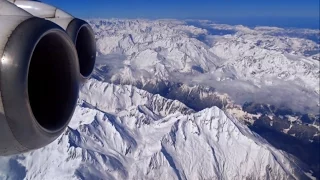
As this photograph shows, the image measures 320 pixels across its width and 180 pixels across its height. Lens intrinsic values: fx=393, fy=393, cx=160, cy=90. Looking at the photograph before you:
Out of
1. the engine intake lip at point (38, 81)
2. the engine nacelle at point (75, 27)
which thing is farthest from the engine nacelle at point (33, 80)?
the engine nacelle at point (75, 27)

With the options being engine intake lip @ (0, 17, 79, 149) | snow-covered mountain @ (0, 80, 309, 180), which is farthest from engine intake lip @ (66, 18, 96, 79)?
snow-covered mountain @ (0, 80, 309, 180)

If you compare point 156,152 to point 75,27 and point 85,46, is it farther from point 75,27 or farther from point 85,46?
point 75,27

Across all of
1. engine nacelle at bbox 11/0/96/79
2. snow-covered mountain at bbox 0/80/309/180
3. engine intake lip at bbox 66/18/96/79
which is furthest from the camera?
snow-covered mountain at bbox 0/80/309/180

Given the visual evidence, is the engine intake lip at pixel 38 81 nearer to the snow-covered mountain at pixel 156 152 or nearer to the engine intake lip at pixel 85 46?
the engine intake lip at pixel 85 46

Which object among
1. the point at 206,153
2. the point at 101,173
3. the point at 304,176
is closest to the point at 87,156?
the point at 101,173

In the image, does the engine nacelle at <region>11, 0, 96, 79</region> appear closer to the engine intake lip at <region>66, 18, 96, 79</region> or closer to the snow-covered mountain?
the engine intake lip at <region>66, 18, 96, 79</region>

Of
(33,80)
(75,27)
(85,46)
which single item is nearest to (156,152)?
(85,46)
